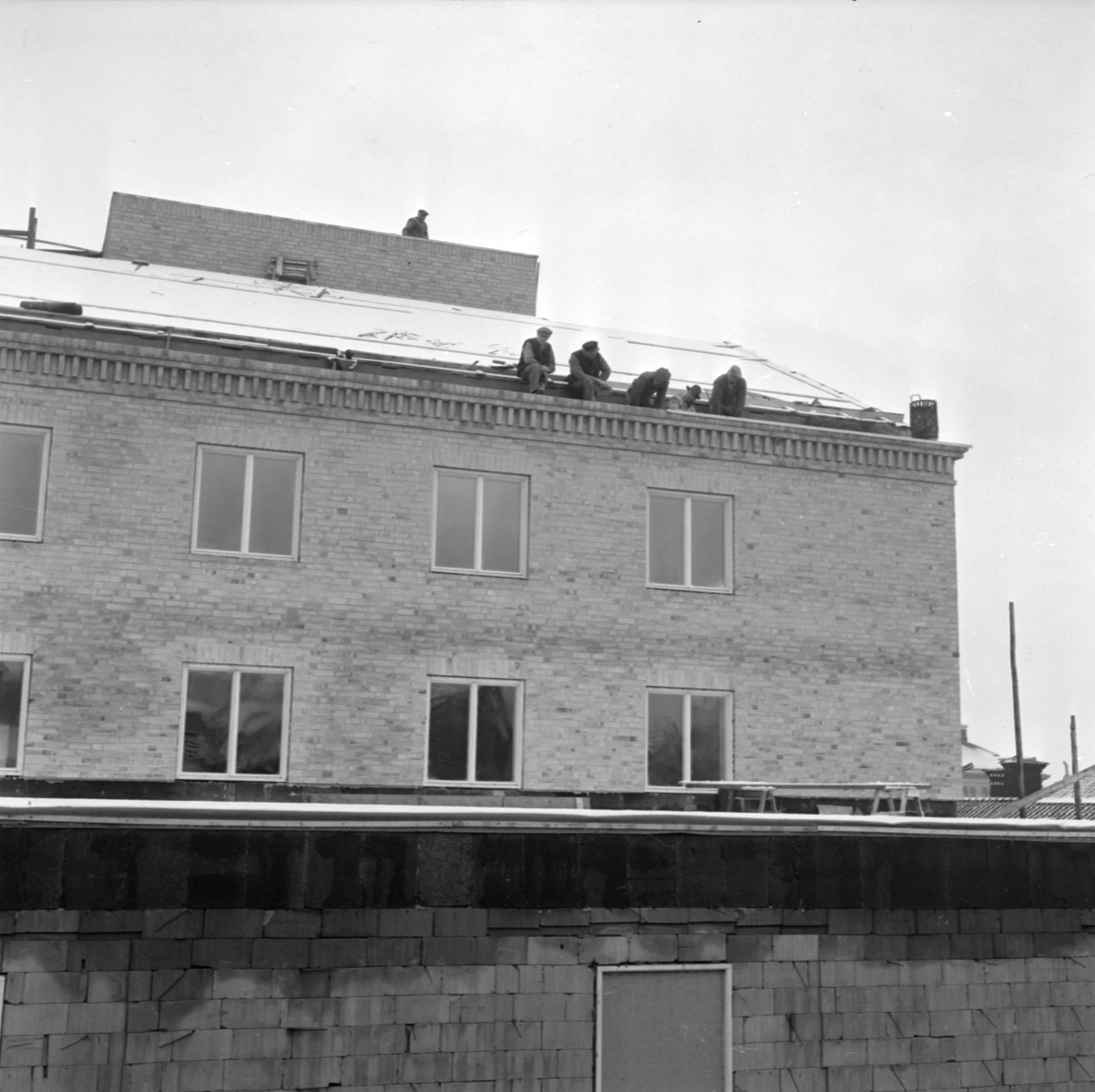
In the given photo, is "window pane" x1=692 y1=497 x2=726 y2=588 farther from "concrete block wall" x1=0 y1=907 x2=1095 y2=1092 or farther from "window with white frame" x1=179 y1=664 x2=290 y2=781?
"concrete block wall" x1=0 y1=907 x2=1095 y2=1092

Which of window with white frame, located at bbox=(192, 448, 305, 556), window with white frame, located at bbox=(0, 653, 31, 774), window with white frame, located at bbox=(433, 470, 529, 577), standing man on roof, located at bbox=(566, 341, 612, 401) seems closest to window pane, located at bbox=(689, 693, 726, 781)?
window with white frame, located at bbox=(433, 470, 529, 577)

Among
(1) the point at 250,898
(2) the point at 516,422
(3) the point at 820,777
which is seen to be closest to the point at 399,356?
(2) the point at 516,422

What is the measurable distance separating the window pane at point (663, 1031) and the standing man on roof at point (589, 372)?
1051cm

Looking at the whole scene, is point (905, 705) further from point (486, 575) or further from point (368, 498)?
point (368, 498)

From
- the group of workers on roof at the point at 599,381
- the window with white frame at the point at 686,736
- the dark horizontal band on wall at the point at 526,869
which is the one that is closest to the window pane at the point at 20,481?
the group of workers on roof at the point at 599,381

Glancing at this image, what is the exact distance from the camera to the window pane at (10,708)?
57.7ft

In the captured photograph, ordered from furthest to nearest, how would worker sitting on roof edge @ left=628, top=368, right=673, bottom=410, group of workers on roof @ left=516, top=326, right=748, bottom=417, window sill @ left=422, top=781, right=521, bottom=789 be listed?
worker sitting on roof edge @ left=628, top=368, right=673, bottom=410
group of workers on roof @ left=516, top=326, right=748, bottom=417
window sill @ left=422, top=781, right=521, bottom=789

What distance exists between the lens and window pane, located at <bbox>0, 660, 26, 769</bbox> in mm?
17594

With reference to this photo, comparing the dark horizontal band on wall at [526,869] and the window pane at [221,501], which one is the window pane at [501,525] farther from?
the dark horizontal band on wall at [526,869]

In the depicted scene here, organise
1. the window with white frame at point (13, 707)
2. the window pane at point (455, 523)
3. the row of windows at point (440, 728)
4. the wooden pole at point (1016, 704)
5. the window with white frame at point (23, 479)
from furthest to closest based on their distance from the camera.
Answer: the wooden pole at point (1016, 704), the window pane at point (455, 523), the row of windows at point (440, 728), the window with white frame at point (23, 479), the window with white frame at point (13, 707)

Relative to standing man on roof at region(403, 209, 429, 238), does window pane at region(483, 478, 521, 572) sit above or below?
below

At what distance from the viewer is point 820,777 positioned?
2089 cm

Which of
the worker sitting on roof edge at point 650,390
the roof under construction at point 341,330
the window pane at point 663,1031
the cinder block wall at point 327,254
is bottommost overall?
the window pane at point 663,1031

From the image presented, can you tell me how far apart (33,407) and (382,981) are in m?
9.96
